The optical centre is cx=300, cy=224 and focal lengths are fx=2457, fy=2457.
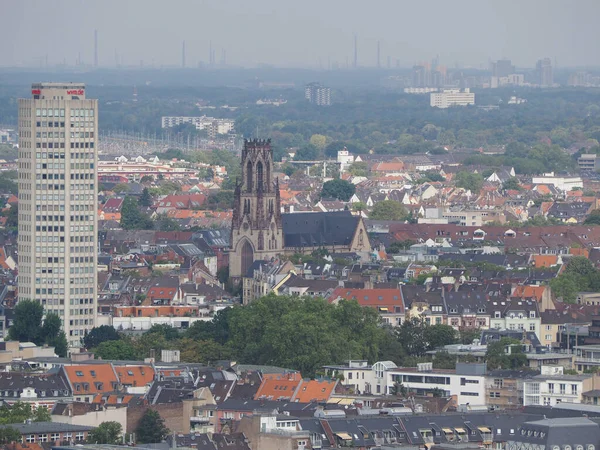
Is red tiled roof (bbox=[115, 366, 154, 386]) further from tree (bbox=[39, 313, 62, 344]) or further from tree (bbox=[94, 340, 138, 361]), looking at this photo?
tree (bbox=[39, 313, 62, 344])

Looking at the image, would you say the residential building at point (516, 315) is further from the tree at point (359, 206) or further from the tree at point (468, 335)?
the tree at point (359, 206)

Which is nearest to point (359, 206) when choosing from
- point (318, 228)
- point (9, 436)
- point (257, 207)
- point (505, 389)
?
point (318, 228)

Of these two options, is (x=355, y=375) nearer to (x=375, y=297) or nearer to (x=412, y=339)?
(x=412, y=339)

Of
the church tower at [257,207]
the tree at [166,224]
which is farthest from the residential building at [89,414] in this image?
the tree at [166,224]

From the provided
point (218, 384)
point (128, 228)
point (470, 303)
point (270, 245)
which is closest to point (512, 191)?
point (128, 228)

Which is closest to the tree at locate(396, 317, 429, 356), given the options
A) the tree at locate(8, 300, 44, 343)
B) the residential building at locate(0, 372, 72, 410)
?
the tree at locate(8, 300, 44, 343)

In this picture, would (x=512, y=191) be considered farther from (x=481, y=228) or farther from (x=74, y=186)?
(x=74, y=186)
